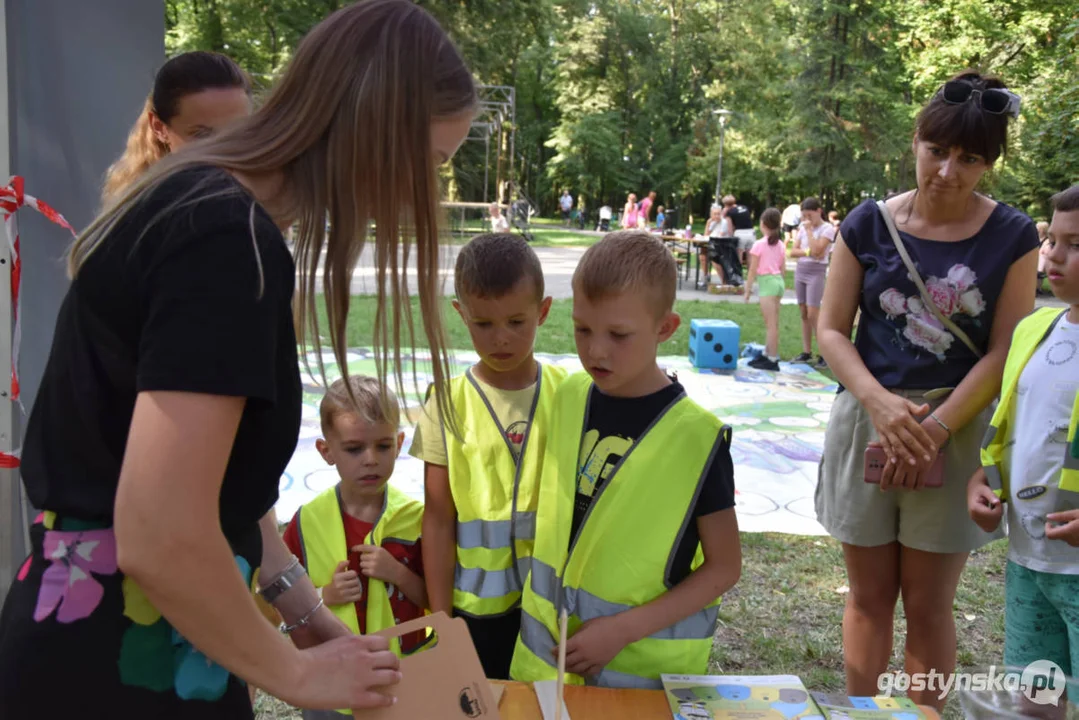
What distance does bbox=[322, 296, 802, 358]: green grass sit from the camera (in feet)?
27.9

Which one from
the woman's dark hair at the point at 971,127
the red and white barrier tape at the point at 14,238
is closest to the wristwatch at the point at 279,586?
the red and white barrier tape at the point at 14,238

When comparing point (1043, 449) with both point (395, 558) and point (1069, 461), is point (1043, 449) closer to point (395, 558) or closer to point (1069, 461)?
point (1069, 461)

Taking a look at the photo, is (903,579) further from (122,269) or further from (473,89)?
(122,269)

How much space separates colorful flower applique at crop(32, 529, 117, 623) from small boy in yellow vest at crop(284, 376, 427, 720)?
1025mm

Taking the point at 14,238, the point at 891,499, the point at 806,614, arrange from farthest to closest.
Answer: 1. the point at 806,614
2. the point at 891,499
3. the point at 14,238

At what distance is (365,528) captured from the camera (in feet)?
7.06

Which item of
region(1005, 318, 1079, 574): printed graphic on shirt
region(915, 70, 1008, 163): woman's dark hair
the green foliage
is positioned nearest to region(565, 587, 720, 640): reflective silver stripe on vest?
region(1005, 318, 1079, 574): printed graphic on shirt

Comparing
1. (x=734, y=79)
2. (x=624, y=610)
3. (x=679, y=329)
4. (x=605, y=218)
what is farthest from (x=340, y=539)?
(x=734, y=79)

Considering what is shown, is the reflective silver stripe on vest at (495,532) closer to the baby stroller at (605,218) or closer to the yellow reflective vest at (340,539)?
the yellow reflective vest at (340,539)

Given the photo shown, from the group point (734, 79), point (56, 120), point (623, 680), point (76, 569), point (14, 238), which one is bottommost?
point (623, 680)

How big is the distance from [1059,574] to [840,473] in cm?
58

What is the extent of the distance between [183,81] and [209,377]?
1.84m

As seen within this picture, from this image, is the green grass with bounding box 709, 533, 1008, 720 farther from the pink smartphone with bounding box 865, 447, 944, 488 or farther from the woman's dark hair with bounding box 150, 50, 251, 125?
the woman's dark hair with bounding box 150, 50, 251, 125

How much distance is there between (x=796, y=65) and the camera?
3002 centimetres
